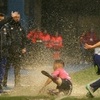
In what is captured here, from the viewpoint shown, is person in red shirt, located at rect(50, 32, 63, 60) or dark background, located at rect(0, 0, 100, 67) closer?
person in red shirt, located at rect(50, 32, 63, 60)

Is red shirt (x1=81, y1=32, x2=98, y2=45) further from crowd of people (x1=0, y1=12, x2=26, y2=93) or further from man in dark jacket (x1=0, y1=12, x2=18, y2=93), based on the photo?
man in dark jacket (x1=0, y1=12, x2=18, y2=93)

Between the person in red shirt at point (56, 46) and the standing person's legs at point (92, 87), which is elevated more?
the person in red shirt at point (56, 46)

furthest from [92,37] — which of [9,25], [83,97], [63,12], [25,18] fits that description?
[83,97]

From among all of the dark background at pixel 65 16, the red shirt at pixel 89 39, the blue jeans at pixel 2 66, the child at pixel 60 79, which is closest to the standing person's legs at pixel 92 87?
the child at pixel 60 79

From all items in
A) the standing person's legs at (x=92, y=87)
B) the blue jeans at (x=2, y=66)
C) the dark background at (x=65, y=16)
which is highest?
the dark background at (x=65, y=16)

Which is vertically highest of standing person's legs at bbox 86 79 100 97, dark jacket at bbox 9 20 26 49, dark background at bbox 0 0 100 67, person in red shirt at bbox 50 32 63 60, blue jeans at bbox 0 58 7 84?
dark background at bbox 0 0 100 67

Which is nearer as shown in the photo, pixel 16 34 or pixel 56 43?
pixel 16 34

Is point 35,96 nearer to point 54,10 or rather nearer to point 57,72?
point 57,72

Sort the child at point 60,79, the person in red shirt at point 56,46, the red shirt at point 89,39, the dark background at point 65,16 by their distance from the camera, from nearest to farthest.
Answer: the child at point 60,79, the person in red shirt at point 56,46, the red shirt at point 89,39, the dark background at point 65,16

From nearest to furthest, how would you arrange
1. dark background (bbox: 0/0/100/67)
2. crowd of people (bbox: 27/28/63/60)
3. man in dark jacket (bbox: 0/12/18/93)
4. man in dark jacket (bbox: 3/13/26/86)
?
man in dark jacket (bbox: 0/12/18/93)
man in dark jacket (bbox: 3/13/26/86)
crowd of people (bbox: 27/28/63/60)
dark background (bbox: 0/0/100/67)

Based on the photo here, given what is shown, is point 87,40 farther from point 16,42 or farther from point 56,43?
point 16,42

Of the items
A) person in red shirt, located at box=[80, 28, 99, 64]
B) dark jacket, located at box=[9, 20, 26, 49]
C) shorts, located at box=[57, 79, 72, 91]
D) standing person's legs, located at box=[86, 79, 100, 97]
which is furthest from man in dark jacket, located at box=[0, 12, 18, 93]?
person in red shirt, located at box=[80, 28, 99, 64]

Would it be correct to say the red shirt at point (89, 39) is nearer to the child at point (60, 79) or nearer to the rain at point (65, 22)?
the rain at point (65, 22)

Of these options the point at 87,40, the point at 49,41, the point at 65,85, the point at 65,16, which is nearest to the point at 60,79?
the point at 65,85
